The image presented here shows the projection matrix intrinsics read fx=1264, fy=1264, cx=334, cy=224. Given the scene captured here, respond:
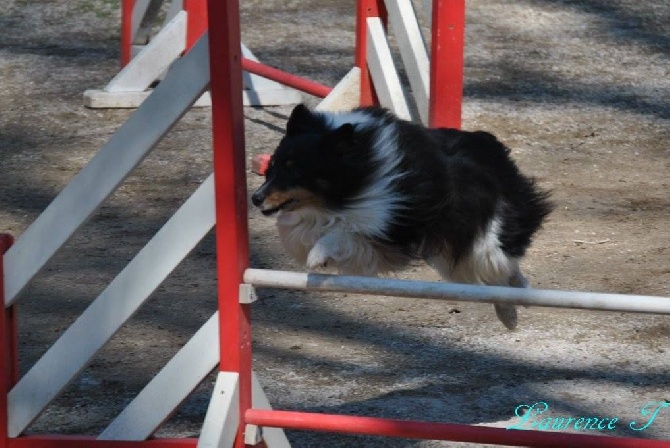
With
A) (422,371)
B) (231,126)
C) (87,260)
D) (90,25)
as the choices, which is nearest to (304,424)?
(231,126)

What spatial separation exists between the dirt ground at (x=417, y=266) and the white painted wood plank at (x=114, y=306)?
640 millimetres

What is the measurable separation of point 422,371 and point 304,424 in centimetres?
145

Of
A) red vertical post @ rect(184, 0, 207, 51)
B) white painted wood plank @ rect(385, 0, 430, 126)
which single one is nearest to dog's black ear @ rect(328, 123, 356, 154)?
white painted wood plank @ rect(385, 0, 430, 126)

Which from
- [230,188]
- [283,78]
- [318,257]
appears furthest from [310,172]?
[283,78]

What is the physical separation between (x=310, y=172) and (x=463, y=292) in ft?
3.01

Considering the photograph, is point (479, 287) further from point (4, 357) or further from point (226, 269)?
point (4, 357)

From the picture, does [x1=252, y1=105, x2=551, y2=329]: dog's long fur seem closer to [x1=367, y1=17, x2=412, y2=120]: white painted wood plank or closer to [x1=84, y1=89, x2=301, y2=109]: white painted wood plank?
[x1=367, y1=17, x2=412, y2=120]: white painted wood plank

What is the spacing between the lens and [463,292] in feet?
10.6

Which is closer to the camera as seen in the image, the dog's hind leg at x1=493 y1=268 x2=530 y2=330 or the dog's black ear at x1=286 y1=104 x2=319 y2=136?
the dog's black ear at x1=286 y1=104 x2=319 y2=136

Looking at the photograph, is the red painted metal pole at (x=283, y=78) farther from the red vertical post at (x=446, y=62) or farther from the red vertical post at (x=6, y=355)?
the red vertical post at (x=6, y=355)

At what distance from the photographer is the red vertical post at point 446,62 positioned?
558 centimetres

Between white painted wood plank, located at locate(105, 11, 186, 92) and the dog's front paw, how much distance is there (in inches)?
155

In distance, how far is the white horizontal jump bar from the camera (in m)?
3.14

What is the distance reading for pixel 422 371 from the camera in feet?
15.5
